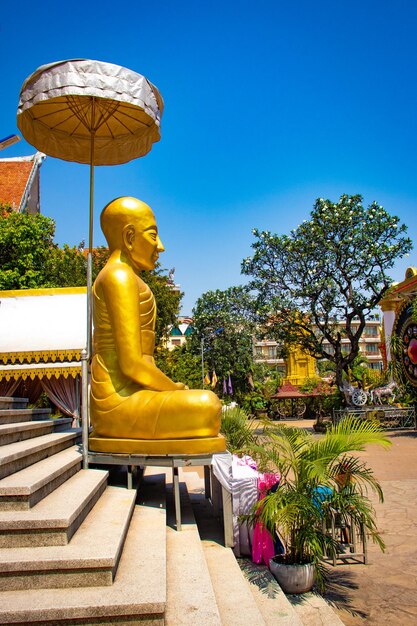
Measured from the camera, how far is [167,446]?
4.91 meters

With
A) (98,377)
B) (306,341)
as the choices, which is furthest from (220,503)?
(306,341)

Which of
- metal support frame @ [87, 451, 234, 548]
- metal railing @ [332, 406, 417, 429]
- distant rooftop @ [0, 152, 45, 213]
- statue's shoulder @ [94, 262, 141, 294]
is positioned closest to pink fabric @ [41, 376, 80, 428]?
statue's shoulder @ [94, 262, 141, 294]

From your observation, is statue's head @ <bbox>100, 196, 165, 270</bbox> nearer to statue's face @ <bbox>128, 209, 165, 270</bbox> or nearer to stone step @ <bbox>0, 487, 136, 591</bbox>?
statue's face @ <bbox>128, 209, 165, 270</bbox>

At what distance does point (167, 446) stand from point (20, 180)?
2156 centimetres

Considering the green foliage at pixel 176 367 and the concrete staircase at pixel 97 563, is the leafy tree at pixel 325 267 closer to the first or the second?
the green foliage at pixel 176 367

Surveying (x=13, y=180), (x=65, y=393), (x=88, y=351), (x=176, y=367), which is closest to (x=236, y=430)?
(x=88, y=351)

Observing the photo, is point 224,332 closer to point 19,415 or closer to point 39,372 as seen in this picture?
point 39,372

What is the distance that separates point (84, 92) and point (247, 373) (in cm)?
3450

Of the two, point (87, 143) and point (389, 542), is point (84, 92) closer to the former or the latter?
point (87, 143)

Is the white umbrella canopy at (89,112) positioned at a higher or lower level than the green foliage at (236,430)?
higher

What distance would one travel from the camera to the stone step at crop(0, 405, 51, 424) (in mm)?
5266

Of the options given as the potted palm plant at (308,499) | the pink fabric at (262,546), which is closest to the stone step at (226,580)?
the pink fabric at (262,546)

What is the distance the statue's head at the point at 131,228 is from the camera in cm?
577

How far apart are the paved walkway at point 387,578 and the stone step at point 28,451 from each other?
272 cm
